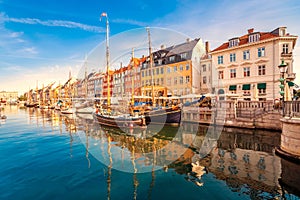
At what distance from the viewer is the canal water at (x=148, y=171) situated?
7414 mm

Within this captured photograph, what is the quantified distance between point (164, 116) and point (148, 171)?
15.8 m

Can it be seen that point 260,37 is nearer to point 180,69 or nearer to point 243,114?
point 243,114

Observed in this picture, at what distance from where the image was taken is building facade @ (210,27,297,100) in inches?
1017

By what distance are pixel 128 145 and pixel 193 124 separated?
42.2 ft

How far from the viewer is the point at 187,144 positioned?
15.6m

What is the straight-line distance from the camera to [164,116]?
82.6 ft

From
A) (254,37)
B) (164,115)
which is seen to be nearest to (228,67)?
(254,37)

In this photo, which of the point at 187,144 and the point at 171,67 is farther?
the point at 171,67

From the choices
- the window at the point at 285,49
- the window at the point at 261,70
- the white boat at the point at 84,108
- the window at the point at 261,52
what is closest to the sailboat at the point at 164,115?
the window at the point at 261,70

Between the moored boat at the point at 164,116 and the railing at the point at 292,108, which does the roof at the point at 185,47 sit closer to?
the moored boat at the point at 164,116

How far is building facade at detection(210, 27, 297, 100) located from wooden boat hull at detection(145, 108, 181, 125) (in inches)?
290

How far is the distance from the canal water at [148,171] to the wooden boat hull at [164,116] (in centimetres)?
921

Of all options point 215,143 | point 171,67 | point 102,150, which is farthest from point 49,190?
point 171,67

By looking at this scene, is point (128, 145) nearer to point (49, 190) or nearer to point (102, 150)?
point (102, 150)
